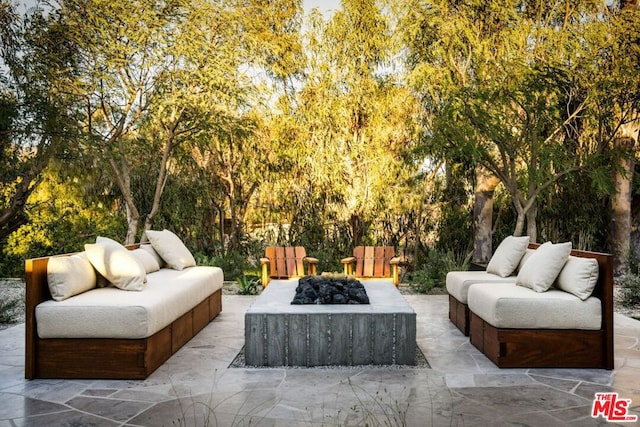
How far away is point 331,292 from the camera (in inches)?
178

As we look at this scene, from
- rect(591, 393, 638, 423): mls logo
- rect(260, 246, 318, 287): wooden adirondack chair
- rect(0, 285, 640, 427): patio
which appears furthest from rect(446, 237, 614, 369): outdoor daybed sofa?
rect(260, 246, 318, 287): wooden adirondack chair

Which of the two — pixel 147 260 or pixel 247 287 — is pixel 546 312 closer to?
pixel 147 260

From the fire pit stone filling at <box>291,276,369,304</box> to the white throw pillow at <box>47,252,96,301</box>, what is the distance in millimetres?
1529

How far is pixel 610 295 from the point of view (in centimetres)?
391

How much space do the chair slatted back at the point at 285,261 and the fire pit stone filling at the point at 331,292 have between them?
2130 mm

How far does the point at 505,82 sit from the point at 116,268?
19.8ft

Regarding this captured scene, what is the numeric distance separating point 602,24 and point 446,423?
7.21 meters

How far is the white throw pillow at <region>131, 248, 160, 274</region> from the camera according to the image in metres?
5.33

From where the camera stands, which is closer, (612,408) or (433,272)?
(612,408)

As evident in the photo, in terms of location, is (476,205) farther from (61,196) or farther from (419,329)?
(61,196)

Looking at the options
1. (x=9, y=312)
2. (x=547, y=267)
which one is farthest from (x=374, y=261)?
(x=9, y=312)

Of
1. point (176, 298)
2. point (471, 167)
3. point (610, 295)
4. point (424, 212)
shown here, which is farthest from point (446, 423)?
point (471, 167)

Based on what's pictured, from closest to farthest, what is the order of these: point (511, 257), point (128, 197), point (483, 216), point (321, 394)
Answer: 1. point (321, 394)
2. point (511, 257)
3. point (128, 197)
4. point (483, 216)

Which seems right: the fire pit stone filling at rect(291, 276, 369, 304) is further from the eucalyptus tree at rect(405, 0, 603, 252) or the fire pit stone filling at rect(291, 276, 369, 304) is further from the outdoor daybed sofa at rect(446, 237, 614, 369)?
the eucalyptus tree at rect(405, 0, 603, 252)
